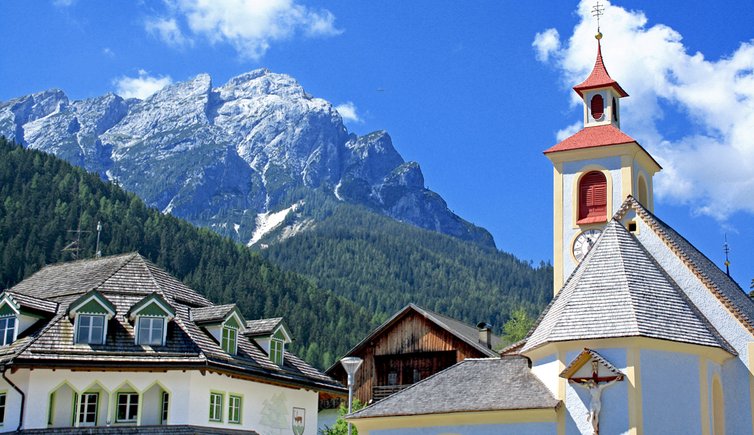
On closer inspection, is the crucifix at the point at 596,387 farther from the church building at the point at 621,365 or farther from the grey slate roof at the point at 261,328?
the grey slate roof at the point at 261,328

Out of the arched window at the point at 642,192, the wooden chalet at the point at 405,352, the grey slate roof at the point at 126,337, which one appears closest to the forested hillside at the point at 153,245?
the wooden chalet at the point at 405,352

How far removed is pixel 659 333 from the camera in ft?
105

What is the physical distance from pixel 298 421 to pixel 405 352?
1429cm

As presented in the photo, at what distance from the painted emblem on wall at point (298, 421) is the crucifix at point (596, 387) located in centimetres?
1669

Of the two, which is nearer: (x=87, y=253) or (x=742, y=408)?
(x=742, y=408)

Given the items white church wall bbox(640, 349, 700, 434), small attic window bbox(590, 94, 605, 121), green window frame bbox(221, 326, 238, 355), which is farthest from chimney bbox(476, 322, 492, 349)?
white church wall bbox(640, 349, 700, 434)

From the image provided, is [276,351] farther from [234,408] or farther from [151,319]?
[151,319]

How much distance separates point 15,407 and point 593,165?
26.9 m

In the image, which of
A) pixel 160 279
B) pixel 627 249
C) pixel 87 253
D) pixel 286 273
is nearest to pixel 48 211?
pixel 87 253

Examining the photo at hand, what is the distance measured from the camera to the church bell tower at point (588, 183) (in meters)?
48.5

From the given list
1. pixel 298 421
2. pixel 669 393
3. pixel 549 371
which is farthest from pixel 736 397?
pixel 298 421

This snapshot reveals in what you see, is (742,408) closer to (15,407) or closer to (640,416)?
(640,416)

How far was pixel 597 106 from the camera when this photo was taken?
171 feet

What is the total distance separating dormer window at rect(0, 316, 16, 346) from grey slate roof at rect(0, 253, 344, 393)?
0.41 metres
